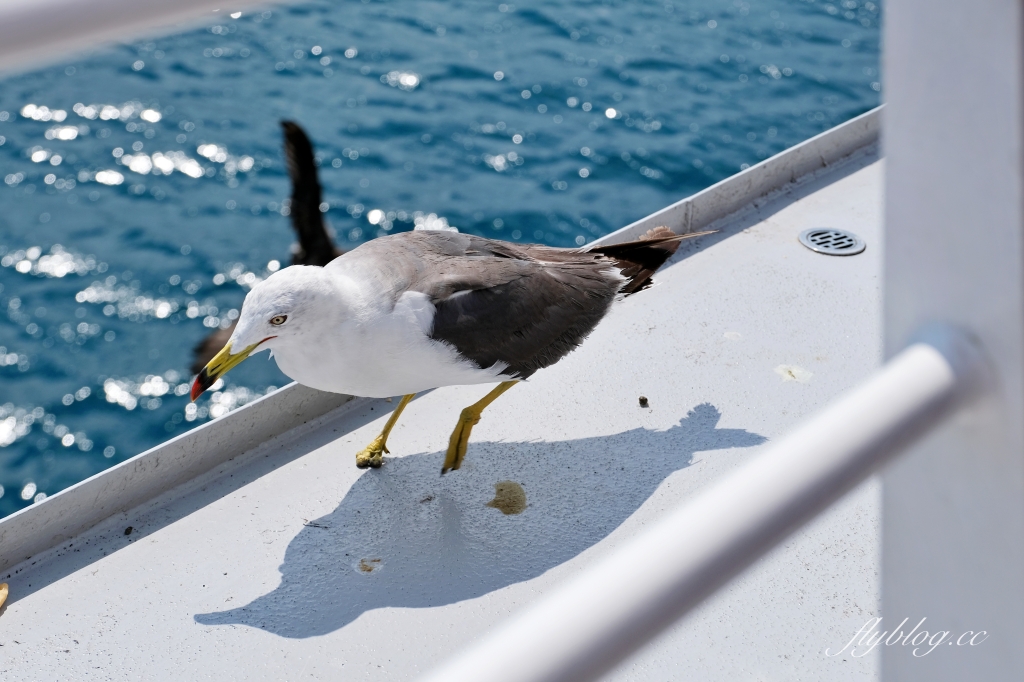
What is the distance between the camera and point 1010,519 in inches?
19.0

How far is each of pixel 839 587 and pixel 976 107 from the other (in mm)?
1614

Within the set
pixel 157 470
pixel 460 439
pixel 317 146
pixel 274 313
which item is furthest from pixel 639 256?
pixel 317 146

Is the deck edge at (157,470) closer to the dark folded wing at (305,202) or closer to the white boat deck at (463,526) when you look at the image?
the white boat deck at (463,526)

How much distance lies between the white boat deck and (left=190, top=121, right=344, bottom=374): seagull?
47.7 inches

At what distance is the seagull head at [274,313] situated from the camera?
201cm

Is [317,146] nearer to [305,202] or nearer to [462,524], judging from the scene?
[305,202]

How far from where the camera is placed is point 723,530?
0.41 metres

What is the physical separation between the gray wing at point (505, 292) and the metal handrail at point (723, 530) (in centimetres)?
172

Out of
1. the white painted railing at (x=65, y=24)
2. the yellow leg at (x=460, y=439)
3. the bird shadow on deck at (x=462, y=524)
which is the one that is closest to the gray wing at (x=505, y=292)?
the yellow leg at (x=460, y=439)

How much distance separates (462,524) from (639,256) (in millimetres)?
887

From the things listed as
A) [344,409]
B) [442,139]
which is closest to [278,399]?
[344,409]

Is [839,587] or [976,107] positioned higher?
[976,107]

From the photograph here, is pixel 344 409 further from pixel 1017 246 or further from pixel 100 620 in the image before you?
pixel 1017 246

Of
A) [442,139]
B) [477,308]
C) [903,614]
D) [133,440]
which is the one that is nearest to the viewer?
[903,614]
